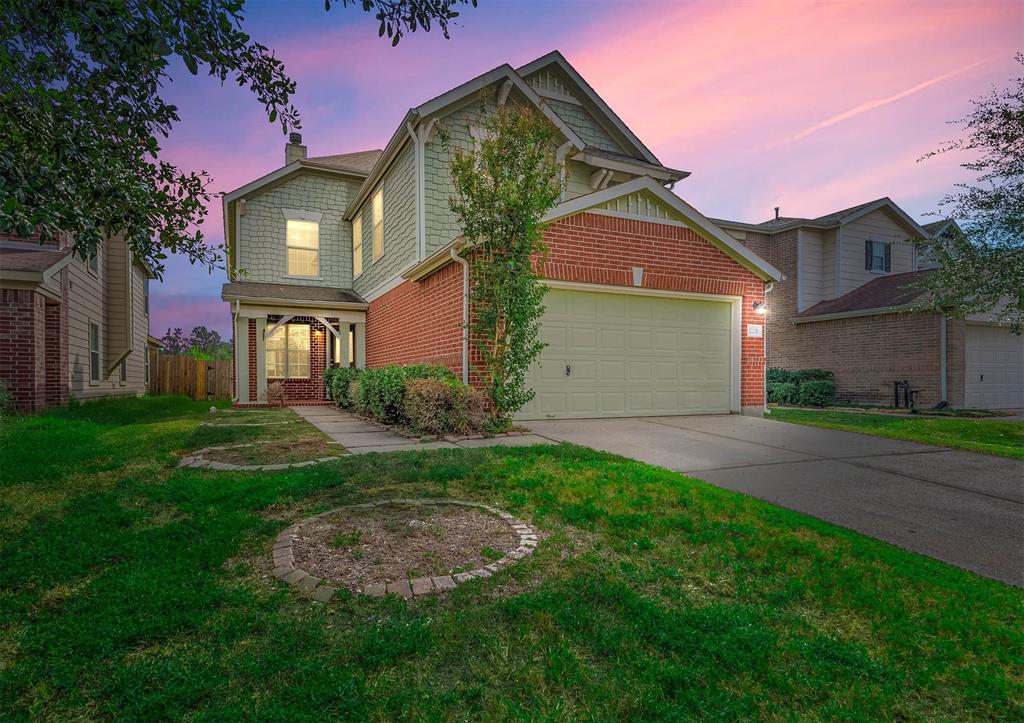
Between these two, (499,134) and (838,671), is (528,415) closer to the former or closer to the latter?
(499,134)

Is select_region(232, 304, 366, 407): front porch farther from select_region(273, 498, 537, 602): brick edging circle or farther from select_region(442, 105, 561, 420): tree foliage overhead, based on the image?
select_region(273, 498, 537, 602): brick edging circle

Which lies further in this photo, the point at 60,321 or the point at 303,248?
the point at 303,248

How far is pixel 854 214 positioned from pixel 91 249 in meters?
21.9

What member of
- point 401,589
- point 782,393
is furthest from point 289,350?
point 782,393

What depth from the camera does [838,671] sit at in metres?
1.96

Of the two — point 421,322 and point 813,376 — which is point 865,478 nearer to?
point 421,322

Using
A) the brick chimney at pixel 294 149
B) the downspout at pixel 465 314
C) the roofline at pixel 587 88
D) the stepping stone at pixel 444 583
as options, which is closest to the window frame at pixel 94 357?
the brick chimney at pixel 294 149

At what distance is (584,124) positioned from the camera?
13750 millimetres

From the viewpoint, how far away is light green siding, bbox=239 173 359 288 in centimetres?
1538

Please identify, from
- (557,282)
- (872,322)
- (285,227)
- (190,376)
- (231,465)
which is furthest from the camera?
(190,376)

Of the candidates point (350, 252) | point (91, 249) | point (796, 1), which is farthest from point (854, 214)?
point (91, 249)

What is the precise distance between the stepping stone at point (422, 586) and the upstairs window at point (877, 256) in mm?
21884

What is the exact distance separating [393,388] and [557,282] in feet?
10.9

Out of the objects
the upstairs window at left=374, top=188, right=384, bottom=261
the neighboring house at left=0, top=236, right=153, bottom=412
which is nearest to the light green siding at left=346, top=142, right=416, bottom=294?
the upstairs window at left=374, top=188, right=384, bottom=261
